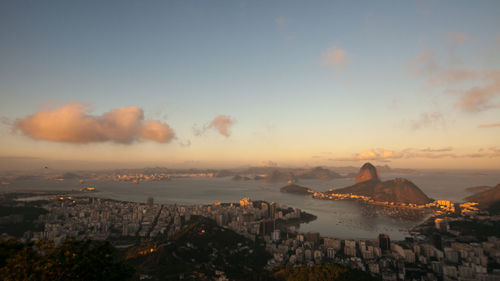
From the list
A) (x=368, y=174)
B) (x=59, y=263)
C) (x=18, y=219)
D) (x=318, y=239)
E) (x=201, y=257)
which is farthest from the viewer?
(x=368, y=174)

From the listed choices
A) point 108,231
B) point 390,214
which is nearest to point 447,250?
point 390,214

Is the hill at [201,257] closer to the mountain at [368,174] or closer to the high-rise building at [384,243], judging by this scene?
the high-rise building at [384,243]

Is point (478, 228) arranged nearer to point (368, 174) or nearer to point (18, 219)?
point (368, 174)

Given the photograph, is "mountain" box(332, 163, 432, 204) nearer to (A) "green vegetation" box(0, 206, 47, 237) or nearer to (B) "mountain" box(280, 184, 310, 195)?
(B) "mountain" box(280, 184, 310, 195)

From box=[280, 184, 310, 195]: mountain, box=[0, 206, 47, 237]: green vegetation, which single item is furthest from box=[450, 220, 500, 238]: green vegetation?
box=[0, 206, 47, 237]: green vegetation

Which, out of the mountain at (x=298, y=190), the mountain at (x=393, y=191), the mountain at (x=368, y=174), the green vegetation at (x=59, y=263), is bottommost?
the mountain at (x=298, y=190)

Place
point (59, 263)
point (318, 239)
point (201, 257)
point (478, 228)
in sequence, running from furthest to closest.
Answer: point (478, 228)
point (318, 239)
point (201, 257)
point (59, 263)

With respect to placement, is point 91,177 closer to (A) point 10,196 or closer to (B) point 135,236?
(A) point 10,196

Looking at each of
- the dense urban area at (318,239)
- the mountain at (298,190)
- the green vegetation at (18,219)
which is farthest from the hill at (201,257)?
the mountain at (298,190)

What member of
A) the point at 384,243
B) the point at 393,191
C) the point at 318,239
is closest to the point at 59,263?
the point at 318,239
